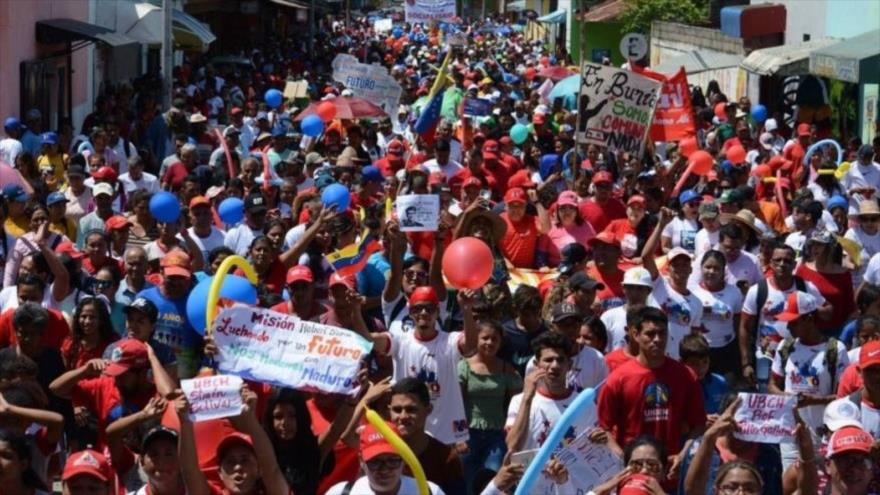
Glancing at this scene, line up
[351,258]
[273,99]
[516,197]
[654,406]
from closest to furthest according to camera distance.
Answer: [654,406]
[351,258]
[516,197]
[273,99]

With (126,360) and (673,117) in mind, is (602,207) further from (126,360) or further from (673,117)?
(126,360)

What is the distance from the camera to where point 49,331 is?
28.1ft

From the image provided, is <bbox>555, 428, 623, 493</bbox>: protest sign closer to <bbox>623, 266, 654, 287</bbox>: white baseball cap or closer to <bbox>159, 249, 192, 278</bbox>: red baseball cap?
<bbox>623, 266, 654, 287</bbox>: white baseball cap

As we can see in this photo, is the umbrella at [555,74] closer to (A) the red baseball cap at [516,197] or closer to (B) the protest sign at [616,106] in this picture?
(B) the protest sign at [616,106]

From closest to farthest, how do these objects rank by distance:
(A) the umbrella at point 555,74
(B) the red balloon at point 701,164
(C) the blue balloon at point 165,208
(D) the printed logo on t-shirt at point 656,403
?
(D) the printed logo on t-shirt at point 656,403 → (C) the blue balloon at point 165,208 → (B) the red balloon at point 701,164 → (A) the umbrella at point 555,74

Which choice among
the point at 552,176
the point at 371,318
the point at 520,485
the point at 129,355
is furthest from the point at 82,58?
the point at 520,485

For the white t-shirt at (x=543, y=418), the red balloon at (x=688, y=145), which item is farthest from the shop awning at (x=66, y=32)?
the white t-shirt at (x=543, y=418)

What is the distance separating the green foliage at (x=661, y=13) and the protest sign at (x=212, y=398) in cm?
4115

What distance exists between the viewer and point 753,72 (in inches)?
1211

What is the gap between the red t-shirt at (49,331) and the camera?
852 cm

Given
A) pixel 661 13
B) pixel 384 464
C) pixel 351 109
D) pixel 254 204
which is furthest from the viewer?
pixel 661 13

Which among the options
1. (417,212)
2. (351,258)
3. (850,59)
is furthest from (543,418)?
(850,59)

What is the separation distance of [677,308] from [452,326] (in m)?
1.29

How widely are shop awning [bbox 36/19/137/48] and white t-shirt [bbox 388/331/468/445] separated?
17121 millimetres
